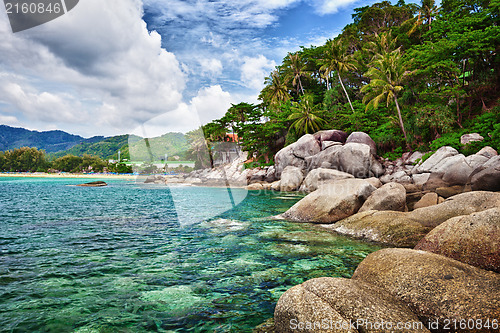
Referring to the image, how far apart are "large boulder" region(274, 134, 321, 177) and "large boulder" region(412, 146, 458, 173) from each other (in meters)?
12.1

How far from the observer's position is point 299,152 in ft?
106

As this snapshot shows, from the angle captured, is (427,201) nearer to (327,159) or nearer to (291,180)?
(327,159)

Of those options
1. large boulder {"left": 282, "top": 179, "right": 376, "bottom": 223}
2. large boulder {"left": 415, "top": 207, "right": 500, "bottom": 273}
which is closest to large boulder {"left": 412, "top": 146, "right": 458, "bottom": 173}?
large boulder {"left": 282, "top": 179, "right": 376, "bottom": 223}

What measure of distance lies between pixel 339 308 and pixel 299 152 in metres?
29.8

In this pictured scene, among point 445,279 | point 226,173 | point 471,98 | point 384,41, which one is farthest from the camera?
point 226,173

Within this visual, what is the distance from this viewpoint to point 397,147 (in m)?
28.7

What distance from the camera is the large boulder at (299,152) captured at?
31.7m

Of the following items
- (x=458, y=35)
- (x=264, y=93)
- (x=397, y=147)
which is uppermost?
→ (x=264, y=93)

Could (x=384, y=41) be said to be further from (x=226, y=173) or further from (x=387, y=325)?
(x=387, y=325)

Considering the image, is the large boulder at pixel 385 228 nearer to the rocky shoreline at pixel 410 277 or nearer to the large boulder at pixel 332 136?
the rocky shoreline at pixel 410 277

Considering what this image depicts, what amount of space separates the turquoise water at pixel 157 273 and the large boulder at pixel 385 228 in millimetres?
599

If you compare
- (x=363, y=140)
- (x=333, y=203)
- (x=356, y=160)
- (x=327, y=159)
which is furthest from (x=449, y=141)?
(x=333, y=203)

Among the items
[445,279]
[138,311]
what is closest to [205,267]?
[138,311]

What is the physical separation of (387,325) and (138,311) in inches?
143
